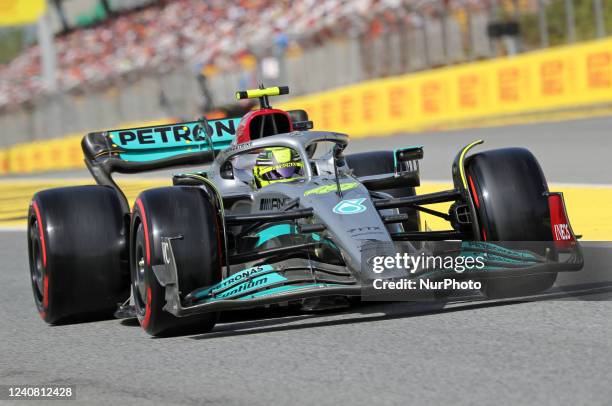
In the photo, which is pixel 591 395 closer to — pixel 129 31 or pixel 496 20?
pixel 496 20

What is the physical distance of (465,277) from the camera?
257 inches

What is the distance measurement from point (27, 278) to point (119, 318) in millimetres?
2624

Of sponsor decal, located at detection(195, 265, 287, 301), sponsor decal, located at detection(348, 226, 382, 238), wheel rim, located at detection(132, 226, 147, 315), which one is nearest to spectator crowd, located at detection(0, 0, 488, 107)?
wheel rim, located at detection(132, 226, 147, 315)

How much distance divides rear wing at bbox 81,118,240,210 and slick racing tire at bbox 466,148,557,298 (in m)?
2.75

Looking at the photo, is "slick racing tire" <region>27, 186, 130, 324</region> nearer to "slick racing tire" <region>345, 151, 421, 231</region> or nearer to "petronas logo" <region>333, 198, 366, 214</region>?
"petronas logo" <region>333, 198, 366, 214</region>

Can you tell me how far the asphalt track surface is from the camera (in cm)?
493

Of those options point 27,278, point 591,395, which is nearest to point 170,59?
point 27,278

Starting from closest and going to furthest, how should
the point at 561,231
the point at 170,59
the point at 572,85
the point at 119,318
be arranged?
the point at 561,231, the point at 119,318, the point at 572,85, the point at 170,59

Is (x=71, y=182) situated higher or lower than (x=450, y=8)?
lower

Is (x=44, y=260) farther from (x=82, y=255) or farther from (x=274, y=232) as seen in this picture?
(x=274, y=232)

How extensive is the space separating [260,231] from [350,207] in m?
0.81

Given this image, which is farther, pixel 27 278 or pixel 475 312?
pixel 27 278

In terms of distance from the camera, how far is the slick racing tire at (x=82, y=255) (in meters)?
7.35

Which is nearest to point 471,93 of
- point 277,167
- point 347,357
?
point 277,167
